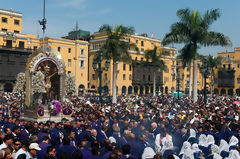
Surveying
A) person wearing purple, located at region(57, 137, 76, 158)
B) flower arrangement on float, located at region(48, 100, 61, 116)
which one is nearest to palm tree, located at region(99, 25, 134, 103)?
flower arrangement on float, located at region(48, 100, 61, 116)

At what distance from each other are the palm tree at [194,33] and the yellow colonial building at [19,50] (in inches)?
1337

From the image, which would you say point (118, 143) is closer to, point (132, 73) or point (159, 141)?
point (159, 141)

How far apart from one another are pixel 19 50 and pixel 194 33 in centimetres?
3609

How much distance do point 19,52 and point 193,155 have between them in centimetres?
4803

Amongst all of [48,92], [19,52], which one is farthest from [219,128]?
[19,52]

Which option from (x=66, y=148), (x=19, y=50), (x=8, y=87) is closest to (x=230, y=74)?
(x=19, y=50)

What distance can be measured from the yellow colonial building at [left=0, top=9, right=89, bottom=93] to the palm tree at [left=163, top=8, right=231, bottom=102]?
34.0 meters

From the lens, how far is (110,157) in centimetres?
621

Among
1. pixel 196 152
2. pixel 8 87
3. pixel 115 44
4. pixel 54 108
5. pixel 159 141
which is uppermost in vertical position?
pixel 115 44

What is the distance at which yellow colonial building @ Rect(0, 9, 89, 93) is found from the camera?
161 feet

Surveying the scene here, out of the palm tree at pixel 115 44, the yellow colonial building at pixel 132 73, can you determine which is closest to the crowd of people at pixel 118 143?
the palm tree at pixel 115 44

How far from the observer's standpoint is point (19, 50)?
50219mm

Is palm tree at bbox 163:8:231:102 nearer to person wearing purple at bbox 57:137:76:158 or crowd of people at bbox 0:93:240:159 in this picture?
crowd of people at bbox 0:93:240:159

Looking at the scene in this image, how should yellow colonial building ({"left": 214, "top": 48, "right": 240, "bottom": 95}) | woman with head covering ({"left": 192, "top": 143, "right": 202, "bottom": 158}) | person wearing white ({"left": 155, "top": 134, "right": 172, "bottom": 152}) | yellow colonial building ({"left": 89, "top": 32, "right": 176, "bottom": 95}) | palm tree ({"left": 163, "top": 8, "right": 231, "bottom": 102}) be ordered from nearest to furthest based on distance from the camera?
woman with head covering ({"left": 192, "top": 143, "right": 202, "bottom": 158}), person wearing white ({"left": 155, "top": 134, "right": 172, "bottom": 152}), palm tree ({"left": 163, "top": 8, "right": 231, "bottom": 102}), yellow colonial building ({"left": 89, "top": 32, "right": 176, "bottom": 95}), yellow colonial building ({"left": 214, "top": 48, "right": 240, "bottom": 95})
